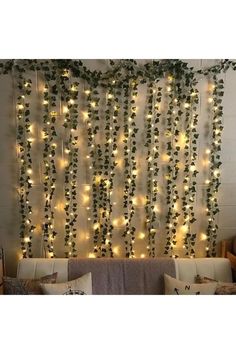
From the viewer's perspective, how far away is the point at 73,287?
9.89 feet

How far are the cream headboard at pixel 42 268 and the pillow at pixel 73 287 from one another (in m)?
0.24

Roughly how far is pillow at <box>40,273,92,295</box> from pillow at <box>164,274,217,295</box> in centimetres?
63

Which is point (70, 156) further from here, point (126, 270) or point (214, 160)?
point (214, 160)

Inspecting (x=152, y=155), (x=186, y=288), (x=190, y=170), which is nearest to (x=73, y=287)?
(x=186, y=288)

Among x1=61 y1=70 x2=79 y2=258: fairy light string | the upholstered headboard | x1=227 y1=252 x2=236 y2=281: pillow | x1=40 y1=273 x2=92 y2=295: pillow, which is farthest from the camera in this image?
x1=61 y1=70 x2=79 y2=258: fairy light string

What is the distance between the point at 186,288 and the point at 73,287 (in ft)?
2.88

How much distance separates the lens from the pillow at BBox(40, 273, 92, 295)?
2.91 meters

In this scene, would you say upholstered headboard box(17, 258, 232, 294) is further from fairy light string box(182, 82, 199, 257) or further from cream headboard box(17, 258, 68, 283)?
fairy light string box(182, 82, 199, 257)

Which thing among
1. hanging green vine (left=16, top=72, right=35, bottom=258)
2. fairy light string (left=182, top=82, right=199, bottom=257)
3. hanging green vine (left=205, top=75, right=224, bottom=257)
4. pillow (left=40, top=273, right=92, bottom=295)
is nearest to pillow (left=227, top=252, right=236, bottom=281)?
hanging green vine (left=205, top=75, right=224, bottom=257)

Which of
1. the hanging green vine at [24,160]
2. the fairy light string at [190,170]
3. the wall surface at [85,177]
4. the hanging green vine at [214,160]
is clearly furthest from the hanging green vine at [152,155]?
the hanging green vine at [24,160]

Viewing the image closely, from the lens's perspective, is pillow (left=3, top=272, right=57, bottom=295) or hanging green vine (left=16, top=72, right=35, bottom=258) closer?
pillow (left=3, top=272, right=57, bottom=295)

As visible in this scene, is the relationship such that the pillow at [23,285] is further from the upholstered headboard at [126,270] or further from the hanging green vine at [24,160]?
the hanging green vine at [24,160]
